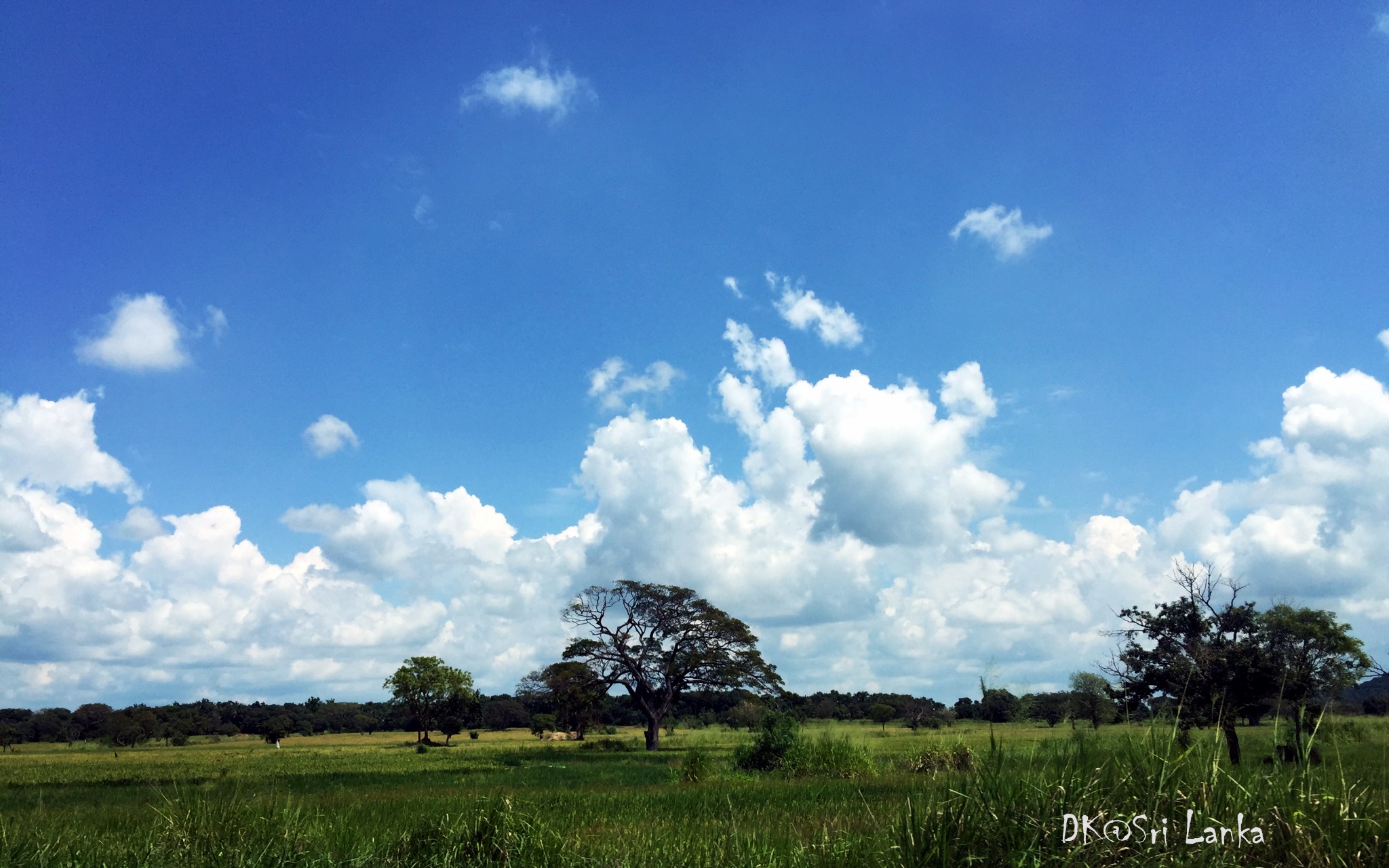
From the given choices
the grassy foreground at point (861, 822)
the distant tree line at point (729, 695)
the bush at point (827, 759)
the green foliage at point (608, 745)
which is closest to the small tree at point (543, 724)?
the distant tree line at point (729, 695)

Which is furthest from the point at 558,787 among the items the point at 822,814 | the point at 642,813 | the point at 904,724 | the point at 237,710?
the point at 237,710

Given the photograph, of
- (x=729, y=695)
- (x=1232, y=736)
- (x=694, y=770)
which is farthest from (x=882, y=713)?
(x=694, y=770)

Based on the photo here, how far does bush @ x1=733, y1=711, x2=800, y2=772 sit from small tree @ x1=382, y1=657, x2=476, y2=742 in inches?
2102

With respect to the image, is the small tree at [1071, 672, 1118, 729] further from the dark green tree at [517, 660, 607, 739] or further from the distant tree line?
the dark green tree at [517, 660, 607, 739]

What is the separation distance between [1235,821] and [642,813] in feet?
31.1

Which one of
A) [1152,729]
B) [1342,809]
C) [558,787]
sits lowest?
[558,787]

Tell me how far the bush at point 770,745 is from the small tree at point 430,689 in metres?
53.4

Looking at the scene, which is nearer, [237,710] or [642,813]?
[642,813]

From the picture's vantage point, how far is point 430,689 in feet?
246

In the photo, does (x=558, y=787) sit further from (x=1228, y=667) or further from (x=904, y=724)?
(x=904, y=724)

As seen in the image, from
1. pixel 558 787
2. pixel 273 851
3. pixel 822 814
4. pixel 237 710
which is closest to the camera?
pixel 273 851

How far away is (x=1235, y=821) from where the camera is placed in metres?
5.81

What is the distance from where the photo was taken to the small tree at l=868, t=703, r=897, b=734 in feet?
296

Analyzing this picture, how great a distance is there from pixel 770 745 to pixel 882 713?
225 ft
